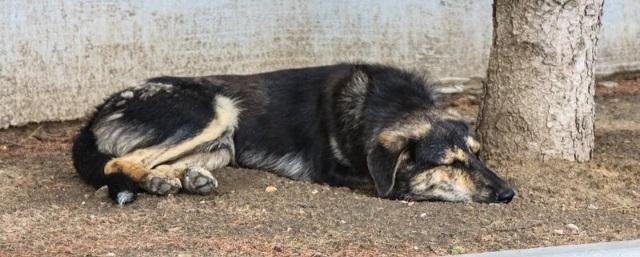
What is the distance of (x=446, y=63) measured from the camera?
9.98m

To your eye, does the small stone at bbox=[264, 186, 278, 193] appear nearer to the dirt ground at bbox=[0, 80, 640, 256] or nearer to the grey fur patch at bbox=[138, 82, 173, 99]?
the dirt ground at bbox=[0, 80, 640, 256]

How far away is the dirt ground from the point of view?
19.2ft

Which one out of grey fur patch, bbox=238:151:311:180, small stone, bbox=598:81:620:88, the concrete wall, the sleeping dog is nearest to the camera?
the sleeping dog

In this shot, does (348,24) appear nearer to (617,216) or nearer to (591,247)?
(617,216)

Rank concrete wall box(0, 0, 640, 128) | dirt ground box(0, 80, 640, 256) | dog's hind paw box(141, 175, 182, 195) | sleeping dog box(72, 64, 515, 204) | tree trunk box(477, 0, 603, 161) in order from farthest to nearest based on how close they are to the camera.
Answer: concrete wall box(0, 0, 640, 128) → tree trunk box(477, 0, 603, 161) → sleeping dog box(72, 64, 515, 204) → dog's hind paw box(141, 175, 182, 195) → dirt ground box(0, 80, 640, 256)

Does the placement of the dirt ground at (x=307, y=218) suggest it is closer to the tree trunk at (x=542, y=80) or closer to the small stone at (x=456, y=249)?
the small stone at (x=456, y=249)

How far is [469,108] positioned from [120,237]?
4639mm

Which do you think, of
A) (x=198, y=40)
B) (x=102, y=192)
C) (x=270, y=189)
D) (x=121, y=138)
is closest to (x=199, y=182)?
(x=270, y=189)

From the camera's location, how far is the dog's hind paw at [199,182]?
274 inches

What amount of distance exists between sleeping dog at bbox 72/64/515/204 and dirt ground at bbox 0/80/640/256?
0.52 feet

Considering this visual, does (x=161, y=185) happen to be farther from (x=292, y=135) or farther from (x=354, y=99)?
(x=354, y=99)

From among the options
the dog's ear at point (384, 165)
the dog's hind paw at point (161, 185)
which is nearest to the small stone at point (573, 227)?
the dog's ear at point (384, 165)

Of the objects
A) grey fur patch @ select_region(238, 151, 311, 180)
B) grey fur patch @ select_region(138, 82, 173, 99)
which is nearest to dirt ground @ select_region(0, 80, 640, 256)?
grey fur patch @ select_region(238, 151, 311, 180)

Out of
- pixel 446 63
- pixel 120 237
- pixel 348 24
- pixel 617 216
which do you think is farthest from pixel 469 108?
pixel 120 237
